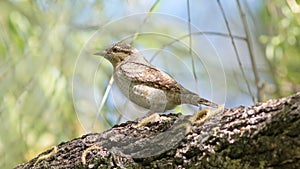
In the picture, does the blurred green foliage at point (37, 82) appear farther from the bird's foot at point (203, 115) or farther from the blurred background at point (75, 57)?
the bird's foot at point (203, 115)

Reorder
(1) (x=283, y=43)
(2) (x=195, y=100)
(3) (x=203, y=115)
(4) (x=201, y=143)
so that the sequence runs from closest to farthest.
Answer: (4) (x=201, y=143)
(3) (x=203, y=115)
(2) (x=195, y=100)
(1) (x=283, y=43)

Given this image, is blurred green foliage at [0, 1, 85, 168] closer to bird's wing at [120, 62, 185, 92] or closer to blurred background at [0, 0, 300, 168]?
blurred background at [0, 0, 300, 168]

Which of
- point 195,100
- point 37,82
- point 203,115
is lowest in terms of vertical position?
point 203,115

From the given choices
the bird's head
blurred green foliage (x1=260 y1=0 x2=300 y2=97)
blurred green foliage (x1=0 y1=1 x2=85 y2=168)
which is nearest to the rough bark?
the bird's head

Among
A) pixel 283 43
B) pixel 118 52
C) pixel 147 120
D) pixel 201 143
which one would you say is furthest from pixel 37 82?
pixel 201 143

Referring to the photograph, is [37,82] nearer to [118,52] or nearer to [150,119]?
[118,52]

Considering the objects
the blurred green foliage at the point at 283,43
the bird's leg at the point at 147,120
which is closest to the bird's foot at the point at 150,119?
the bird's leg at the point at 147,120

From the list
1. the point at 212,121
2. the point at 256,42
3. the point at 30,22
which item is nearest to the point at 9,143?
the point at 30,22

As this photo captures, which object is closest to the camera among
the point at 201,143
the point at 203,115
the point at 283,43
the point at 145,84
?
the point at 201,143
